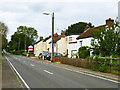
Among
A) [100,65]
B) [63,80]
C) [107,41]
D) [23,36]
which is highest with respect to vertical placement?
[23,36]

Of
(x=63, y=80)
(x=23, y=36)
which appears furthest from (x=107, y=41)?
(x=23, y=36)

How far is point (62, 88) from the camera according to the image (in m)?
8.97

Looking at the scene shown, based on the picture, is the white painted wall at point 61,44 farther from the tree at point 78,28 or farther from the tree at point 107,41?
the tree at point 107,41

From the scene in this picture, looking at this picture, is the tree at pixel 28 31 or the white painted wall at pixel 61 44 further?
the tree at pixel 28 31

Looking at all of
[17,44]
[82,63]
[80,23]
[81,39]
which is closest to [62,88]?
[82,63]

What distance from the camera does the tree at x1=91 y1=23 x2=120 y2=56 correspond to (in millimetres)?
16073

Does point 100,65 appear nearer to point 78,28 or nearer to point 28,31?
point 78,28

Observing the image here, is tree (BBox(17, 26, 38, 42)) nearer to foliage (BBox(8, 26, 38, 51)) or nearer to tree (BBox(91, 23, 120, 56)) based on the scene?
foliage (BBox(8, 26, 38, 51))

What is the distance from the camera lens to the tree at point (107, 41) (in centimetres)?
1607

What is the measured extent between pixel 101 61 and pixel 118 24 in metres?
4.36

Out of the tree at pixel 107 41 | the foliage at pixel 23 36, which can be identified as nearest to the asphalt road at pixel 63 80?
the tree at pixel 107 41

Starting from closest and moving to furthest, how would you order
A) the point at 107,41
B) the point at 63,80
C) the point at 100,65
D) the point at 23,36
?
the point at 63,80
the point at 100,65
the point at 107,41
the point at 23,36

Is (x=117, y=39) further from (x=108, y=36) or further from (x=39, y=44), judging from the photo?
(x=39, y=44)

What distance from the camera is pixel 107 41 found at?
54.0ft
